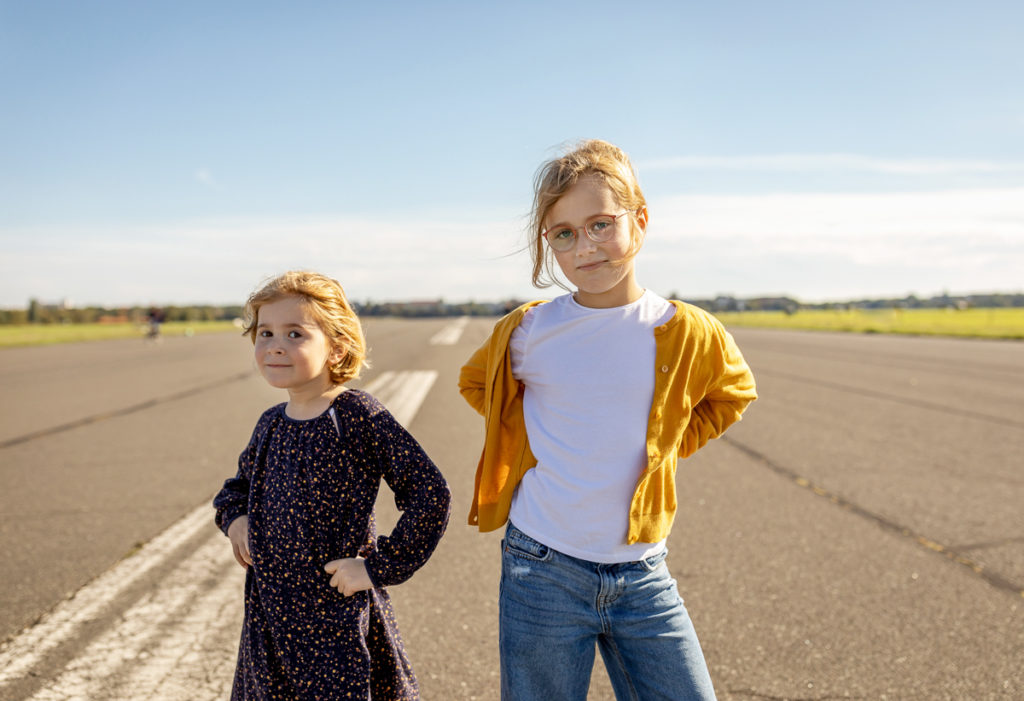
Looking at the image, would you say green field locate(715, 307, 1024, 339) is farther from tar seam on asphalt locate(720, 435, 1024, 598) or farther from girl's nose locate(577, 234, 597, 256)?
girl's nose locate(577, 234, 597, 256)

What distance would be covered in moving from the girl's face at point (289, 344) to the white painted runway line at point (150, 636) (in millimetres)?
1559

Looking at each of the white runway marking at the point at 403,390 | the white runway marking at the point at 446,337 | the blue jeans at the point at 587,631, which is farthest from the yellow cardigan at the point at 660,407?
the white runway marking at the point at 446,337

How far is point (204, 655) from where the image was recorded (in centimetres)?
328

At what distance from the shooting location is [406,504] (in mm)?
2078

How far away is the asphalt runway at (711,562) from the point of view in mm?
3162

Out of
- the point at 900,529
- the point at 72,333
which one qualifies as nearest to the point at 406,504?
the point at 900,529

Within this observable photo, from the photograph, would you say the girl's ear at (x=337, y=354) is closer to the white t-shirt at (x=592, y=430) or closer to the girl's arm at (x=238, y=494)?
the girl's arm at (x=238, y=494)

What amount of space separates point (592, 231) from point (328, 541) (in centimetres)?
107

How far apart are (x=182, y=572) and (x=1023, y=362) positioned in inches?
806

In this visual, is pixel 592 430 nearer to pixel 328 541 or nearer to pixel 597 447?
pixel 597 447

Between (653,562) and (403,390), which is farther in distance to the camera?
(403,390)

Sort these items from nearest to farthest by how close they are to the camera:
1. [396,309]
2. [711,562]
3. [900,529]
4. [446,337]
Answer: [711,562] < [900,529] < [446,337] < [396,309]

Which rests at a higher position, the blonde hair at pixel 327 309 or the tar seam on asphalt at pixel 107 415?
the blonde hair at pixel 327 309

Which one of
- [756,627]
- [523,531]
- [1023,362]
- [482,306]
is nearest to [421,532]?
[523,531]
